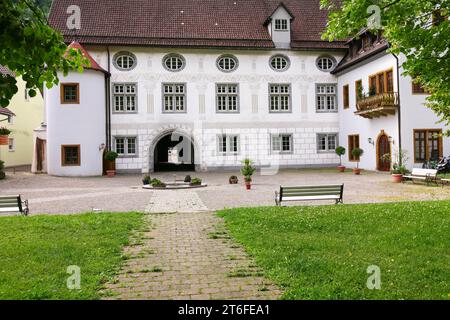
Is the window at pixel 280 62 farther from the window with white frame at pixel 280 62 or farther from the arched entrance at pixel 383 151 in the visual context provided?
the arched entrance at pixel 383 151

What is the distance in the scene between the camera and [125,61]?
30.3m

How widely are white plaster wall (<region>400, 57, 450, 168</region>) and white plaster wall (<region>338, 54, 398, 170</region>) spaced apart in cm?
51

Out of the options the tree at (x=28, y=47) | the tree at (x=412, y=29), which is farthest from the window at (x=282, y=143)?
the tree at (x=28, y=47)

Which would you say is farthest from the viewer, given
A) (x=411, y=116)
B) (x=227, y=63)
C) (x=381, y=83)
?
(x=227, y=63)

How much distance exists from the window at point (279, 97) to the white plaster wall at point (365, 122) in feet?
12.6

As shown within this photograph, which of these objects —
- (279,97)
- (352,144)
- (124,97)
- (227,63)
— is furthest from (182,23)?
(352,144)

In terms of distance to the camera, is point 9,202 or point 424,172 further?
point 424,172

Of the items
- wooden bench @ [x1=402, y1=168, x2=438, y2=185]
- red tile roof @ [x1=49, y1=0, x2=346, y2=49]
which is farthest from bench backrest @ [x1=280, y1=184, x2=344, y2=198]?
red tile roof @ [x1=49, y1=0, x2=346, y2=49]

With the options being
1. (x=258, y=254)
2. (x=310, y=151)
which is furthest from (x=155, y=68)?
(x=258, y=254)

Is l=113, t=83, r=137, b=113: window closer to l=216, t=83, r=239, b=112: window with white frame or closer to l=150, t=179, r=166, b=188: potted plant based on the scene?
l=216, t=83, r=239, b=112: window with white frame

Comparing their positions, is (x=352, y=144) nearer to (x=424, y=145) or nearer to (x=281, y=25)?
(x=424, y=145)

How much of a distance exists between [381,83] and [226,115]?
1055cm

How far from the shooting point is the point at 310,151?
106 feet
